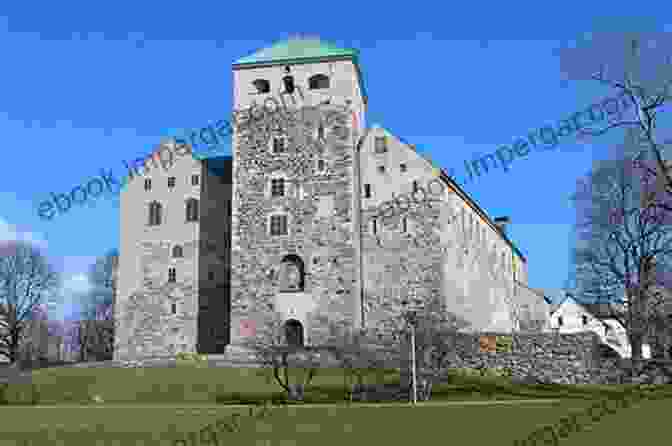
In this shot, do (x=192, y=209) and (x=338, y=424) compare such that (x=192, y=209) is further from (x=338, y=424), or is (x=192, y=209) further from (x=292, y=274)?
(x=338, y=424)

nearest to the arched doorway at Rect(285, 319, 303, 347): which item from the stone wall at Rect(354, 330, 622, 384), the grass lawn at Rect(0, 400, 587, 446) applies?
the stone wall at Rect(354, 330, 622, 384)

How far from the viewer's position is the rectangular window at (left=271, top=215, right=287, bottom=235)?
54.5 m

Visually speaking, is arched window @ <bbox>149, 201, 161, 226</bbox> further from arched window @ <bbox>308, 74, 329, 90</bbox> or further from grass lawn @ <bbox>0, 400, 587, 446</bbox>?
grass lawn @ <bbox>0, 400, 587, 446</bbox>

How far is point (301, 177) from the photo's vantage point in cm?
5491

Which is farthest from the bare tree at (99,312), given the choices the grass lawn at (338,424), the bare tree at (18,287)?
the grass lawn at (338,424)

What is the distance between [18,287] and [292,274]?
3055cm

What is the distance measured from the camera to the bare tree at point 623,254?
4275 cm

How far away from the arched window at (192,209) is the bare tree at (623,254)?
25.5 metres

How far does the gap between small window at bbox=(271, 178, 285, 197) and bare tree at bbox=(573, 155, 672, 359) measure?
18.8m

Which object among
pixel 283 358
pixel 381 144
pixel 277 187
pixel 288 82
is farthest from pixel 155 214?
pixel 283 358

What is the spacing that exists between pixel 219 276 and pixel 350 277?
10.3m

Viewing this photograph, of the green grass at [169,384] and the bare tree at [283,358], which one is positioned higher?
the bare tree at [283,358]

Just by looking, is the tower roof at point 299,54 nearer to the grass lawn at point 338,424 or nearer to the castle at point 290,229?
the castle at point 290,229

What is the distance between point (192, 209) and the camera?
58.5 meters
